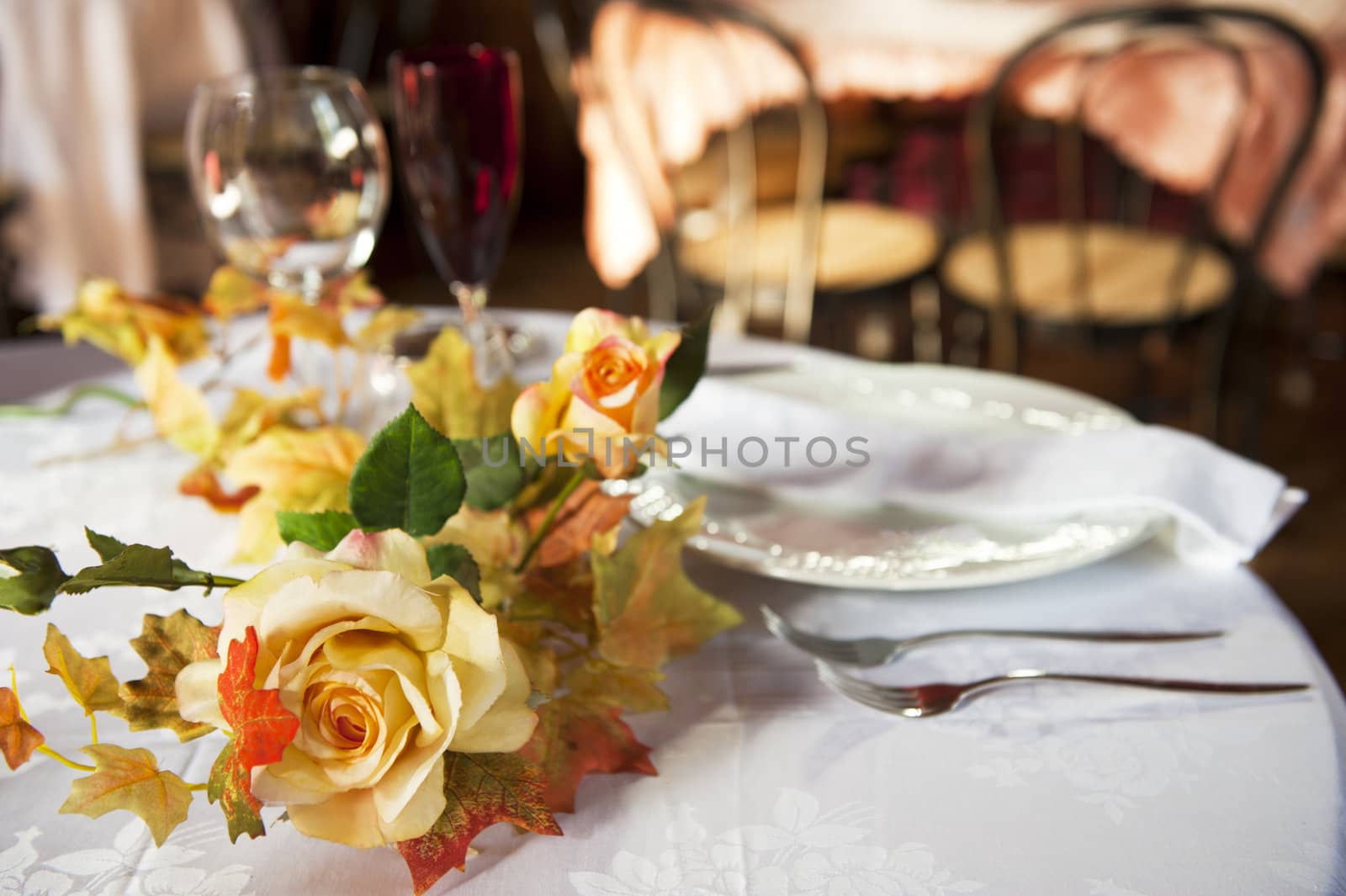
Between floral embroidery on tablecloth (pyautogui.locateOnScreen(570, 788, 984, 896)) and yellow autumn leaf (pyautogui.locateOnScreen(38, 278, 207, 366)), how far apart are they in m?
0.45

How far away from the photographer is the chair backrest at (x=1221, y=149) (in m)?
1.49

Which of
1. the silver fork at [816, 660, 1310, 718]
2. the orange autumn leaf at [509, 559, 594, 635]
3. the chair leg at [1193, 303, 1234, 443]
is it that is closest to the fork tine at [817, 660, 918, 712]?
the silver fork at [816, 660, 1310, 718]

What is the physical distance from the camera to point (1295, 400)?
2432 millimetres

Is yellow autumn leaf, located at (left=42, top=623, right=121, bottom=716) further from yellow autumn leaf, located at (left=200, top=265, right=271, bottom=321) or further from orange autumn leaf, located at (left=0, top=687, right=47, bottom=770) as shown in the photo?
yellow autumn leaf, located at (left=200, top=265, right=271, bottom=321)

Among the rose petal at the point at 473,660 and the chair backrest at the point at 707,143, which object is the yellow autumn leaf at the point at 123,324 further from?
the chair backrest at the point at 707,143

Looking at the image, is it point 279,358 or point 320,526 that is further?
point 279,358

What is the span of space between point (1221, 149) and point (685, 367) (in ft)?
5.72

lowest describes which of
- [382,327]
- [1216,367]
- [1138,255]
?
[1216,367]

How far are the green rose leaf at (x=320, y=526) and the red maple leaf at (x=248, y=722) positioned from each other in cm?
7

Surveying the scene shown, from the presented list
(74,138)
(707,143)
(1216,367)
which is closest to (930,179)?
(707,143)

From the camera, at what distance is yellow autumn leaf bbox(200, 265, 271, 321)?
69 centimetres

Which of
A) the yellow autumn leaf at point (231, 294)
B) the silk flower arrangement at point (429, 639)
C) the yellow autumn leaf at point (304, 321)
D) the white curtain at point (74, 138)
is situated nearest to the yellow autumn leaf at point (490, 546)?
the silk flower arrangement at point (429, 639)

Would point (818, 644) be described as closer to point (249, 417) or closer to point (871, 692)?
point (871, 692)

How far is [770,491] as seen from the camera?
0.60 m
